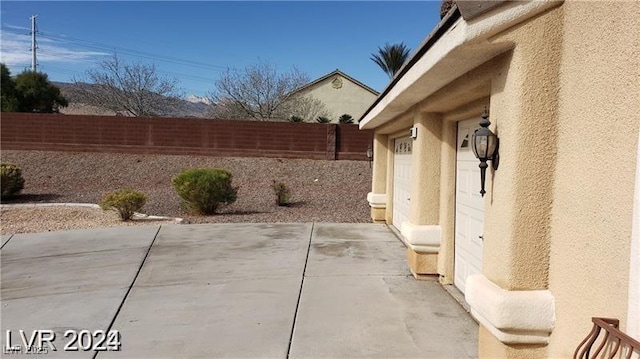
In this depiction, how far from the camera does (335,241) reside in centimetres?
936

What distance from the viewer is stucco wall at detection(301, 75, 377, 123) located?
136 feet

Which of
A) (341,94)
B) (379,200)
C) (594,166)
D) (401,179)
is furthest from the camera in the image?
(341,94)

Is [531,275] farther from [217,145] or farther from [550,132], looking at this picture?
[217,145]

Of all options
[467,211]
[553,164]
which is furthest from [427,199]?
[553,164]

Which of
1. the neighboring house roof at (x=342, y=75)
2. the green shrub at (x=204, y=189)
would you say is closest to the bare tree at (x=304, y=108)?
the neighboring house roof at (x=342, y=75)

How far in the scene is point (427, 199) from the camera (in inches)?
255

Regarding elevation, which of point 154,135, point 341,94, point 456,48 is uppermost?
point 341,94

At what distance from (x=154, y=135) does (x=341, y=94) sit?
2191cm

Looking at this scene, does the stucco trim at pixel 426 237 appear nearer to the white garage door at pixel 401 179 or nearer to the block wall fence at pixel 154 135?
the white garage door at pixel 401 179

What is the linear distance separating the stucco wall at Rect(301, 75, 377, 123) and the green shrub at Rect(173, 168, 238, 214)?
1118 inches

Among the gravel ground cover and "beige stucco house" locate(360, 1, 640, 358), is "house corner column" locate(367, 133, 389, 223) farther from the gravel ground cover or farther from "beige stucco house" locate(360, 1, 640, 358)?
"beige stucco house" locate(360, 1, 640, 358)

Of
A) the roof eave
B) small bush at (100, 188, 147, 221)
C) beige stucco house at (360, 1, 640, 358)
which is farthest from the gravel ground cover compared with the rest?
beige stucco house at (360, 1, 640, 358)

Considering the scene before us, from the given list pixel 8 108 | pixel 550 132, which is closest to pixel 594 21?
pixel 550 132

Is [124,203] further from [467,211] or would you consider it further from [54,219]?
[467,211]
